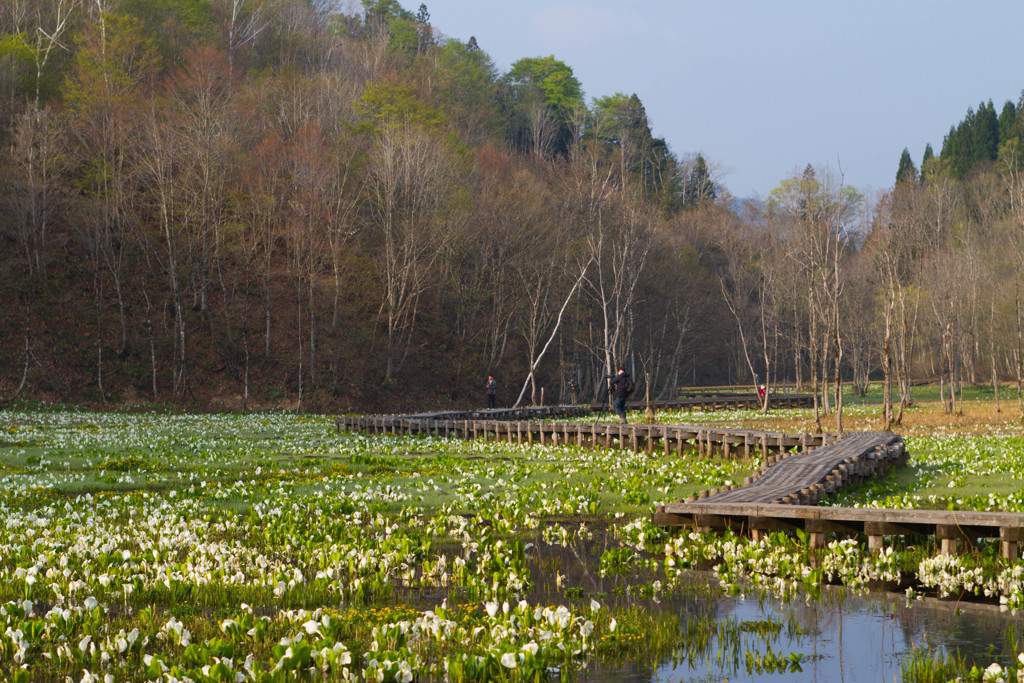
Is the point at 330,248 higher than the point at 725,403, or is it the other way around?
the point at 330,248

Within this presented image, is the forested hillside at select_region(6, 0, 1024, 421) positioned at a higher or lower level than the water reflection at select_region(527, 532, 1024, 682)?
higher

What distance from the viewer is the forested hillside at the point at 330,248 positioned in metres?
50.5

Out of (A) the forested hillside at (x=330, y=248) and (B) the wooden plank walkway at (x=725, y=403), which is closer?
(A) the forested hillside at (x=330, y=248)

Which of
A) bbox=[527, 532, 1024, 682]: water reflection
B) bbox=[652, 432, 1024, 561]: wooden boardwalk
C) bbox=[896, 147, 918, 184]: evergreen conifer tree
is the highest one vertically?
bbox=[896, 147, 918, 184]: evergreen conifer tree

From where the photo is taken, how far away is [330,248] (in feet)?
190

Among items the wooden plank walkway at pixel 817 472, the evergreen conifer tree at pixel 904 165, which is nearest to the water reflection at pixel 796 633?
the wooden plank walkway at pixel 817 472

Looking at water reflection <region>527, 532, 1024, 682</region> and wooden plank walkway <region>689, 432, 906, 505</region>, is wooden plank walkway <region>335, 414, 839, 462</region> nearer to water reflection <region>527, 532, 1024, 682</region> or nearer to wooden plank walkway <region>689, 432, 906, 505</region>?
wooden plank walkway <region>689, 432, 906, 505</region>

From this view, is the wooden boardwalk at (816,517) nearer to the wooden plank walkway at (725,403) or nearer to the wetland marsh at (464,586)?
the wetland marsh at (464,586)

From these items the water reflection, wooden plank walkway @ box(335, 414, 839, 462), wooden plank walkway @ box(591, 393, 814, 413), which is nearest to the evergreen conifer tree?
wooden plank walkway @ box(591, 393, 814, 413)

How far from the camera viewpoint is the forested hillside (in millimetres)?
50500

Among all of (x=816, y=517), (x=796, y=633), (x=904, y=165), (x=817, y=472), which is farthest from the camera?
(x=904, y=165)

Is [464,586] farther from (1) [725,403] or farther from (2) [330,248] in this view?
(2) [330,248]

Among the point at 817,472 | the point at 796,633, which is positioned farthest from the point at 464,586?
the point at 817,472

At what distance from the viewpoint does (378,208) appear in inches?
2387
